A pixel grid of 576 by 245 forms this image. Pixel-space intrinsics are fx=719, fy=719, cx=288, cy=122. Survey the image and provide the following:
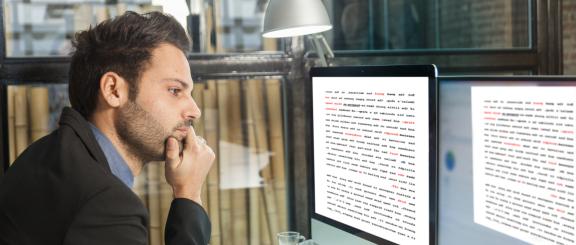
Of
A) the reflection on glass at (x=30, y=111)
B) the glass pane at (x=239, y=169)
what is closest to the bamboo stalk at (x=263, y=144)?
the glass pane at (x=239, y=169)

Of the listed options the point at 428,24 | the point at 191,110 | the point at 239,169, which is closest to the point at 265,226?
the point at 239,169

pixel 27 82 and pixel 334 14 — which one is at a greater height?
pixel 334 14

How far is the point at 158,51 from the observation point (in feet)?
5.14

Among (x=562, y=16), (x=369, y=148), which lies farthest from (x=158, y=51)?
(x=562, y=16)

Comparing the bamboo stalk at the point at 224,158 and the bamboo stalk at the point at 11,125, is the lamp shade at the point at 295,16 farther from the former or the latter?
the bamboo stalk at the point at 11,125

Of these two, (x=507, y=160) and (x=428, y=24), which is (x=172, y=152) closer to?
(x=507, y=160)

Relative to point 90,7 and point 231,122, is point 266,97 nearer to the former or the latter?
point 231,122

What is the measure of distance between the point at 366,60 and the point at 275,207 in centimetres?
71

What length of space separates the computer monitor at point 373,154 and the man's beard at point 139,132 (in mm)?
443

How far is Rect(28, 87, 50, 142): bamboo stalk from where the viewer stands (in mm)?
2578

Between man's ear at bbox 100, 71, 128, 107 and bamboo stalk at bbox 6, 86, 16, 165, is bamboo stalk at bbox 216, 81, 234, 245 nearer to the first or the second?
bamboo stalk at bbox 6, 86, 16, 165

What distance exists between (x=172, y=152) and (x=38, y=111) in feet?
3.77

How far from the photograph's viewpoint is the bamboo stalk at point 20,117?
2562 mm

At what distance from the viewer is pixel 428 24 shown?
315cm
